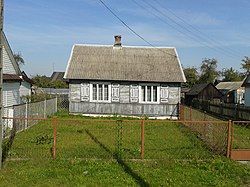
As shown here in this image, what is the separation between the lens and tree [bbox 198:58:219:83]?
8456 cm

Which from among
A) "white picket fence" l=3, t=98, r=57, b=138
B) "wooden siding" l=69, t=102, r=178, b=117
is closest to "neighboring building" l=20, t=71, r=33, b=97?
"white picket fence" l=3, t=98, r=57, b=138

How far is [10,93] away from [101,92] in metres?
8.10

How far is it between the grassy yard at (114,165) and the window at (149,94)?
12400mm

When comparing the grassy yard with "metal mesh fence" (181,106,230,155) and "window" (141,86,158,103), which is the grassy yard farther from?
"window" (141,86,158,103)

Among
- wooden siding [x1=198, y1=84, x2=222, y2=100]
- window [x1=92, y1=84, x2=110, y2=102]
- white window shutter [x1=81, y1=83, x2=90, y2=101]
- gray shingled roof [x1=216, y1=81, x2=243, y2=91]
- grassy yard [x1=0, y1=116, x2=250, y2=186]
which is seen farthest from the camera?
gray shingled roof [x1=216, y1=81, x2=243, y2=91]

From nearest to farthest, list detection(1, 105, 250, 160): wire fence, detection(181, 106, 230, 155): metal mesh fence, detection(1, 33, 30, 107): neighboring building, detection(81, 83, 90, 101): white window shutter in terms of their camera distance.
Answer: detection(1, 105, 250, 160): wire fence
detection(181, 106, 230, 155): metal mesh fence
detection(1, 33, 30, 107): neighboring building
detection(81, 83, 90, 101): white window shutter

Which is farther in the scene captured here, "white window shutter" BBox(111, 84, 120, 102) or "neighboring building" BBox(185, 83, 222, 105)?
"neighboring building" BBox(185, 83, 222, 105)

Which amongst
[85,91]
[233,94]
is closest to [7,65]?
[85,91]

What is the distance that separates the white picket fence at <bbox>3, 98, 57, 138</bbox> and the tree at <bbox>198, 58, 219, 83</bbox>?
6505cm

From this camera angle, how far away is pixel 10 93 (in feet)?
65.6

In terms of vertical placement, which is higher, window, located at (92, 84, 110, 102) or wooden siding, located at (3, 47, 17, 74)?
wooden siding, located at (3, 47, 17, 74)

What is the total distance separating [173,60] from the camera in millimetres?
29328

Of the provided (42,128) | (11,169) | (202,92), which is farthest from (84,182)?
(202,92)

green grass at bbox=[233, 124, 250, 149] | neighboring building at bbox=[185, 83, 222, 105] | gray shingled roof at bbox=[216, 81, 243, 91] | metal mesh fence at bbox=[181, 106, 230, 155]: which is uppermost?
gray shingled roof at bbox=[216, 81, 243, 91]
